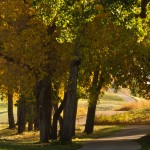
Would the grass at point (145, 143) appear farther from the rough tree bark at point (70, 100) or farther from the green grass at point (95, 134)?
the green grass at point (95, 134)

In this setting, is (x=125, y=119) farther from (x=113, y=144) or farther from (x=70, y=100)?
(x=70, y=100)

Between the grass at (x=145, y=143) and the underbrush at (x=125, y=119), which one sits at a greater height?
the underbrush at (x=125, y=119)

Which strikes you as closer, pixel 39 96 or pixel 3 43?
pixel 3 43

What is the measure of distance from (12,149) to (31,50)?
598cm

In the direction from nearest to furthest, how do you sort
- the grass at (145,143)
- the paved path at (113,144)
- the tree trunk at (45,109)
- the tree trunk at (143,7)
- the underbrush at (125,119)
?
the tree trunk at (143,7)
the paved path at (113,144)
the grass at (145,143)
the tree trunk at (45,109)
the underbrush at (125,119)

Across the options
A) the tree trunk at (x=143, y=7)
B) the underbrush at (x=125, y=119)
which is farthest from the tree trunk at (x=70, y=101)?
the underbrush at (x=125, y=119)

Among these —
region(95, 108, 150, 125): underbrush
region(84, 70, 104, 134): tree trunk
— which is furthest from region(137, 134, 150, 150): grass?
region(95, 108, 150, 125): underbrush

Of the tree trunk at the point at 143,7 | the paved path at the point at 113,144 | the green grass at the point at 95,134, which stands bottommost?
the green grass at the point at 95,134

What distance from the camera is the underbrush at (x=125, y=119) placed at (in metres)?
Result: 44.3

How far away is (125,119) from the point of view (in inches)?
1786

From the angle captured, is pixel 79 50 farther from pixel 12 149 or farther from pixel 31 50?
pixel 12 149

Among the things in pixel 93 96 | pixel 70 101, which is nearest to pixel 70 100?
pixel 70 101

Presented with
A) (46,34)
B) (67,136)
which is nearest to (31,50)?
(46,34)

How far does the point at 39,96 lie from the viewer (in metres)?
27.1
